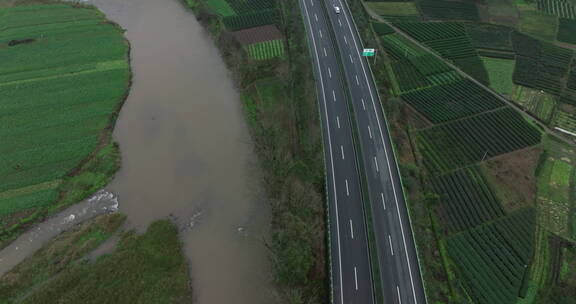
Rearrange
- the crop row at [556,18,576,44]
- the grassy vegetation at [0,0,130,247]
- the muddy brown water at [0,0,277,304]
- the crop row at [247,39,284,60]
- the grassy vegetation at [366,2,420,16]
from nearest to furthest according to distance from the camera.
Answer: the muddy brown water at [0,0,277,304] → the grassy vegetation at [0,0,130,247] → the crop row at [247,39,284,60] → the crop row at [556,18,576,44] → the grassy vegetation at [366,2,420,16]

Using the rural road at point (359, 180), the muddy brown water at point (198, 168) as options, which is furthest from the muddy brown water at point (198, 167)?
the rural road at point (359, 180)

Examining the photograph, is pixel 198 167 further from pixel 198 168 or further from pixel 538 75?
pixel 538 75

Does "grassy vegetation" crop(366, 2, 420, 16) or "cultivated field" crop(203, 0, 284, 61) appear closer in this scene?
"cultivated field" crop(203, 0, 284, 61)

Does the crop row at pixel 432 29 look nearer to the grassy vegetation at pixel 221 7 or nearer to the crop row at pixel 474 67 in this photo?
the crop row at pixel 474 67

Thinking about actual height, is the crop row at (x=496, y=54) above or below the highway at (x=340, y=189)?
above

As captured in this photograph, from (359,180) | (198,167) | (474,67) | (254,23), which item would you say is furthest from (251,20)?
(359,180)

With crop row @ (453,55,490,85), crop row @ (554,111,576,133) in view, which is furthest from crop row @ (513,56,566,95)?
crop row @ (554,111,576,133)

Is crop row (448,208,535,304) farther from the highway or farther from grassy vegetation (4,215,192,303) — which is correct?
grassy vegetation (4,215,192,303)
